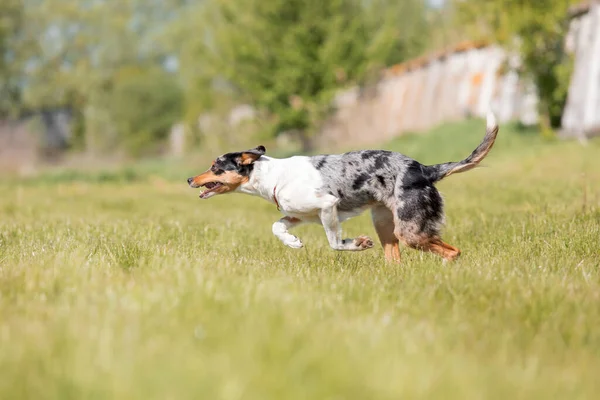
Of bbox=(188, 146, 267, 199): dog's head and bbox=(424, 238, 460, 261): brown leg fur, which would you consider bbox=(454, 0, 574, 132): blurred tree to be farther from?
bbox=(188, 146, 267, 199): dog's head

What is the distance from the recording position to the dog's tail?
5367 millimetres

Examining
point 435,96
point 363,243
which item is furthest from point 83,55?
point 363,243

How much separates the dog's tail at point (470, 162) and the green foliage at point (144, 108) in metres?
37.5

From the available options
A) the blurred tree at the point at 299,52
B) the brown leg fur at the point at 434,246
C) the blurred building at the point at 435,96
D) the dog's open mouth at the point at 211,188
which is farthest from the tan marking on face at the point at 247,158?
the blurred tree at the point at 299,52

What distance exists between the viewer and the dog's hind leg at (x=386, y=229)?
18.8 ft

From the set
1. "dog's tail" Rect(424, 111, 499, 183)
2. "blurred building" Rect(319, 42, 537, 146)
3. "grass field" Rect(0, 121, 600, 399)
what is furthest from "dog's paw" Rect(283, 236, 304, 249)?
"blurred building" Rect(319, 42, 537, 146)

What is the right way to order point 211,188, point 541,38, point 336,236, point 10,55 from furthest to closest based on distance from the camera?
1. point 10,55
2. point 541,38
3. point 211,188
4. point 336,236

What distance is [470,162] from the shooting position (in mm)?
5371

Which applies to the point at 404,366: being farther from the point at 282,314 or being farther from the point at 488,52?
the point at 488,52

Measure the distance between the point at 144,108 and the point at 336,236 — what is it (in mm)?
38154

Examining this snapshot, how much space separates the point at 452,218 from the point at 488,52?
1270 centimetres

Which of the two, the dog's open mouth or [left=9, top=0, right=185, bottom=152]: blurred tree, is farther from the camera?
[left=9, top=0, right=185, bottom=152]: blurred tree

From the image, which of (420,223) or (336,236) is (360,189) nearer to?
(336,236)

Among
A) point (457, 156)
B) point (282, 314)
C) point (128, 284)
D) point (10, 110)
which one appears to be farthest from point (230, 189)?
point (10, 110)
